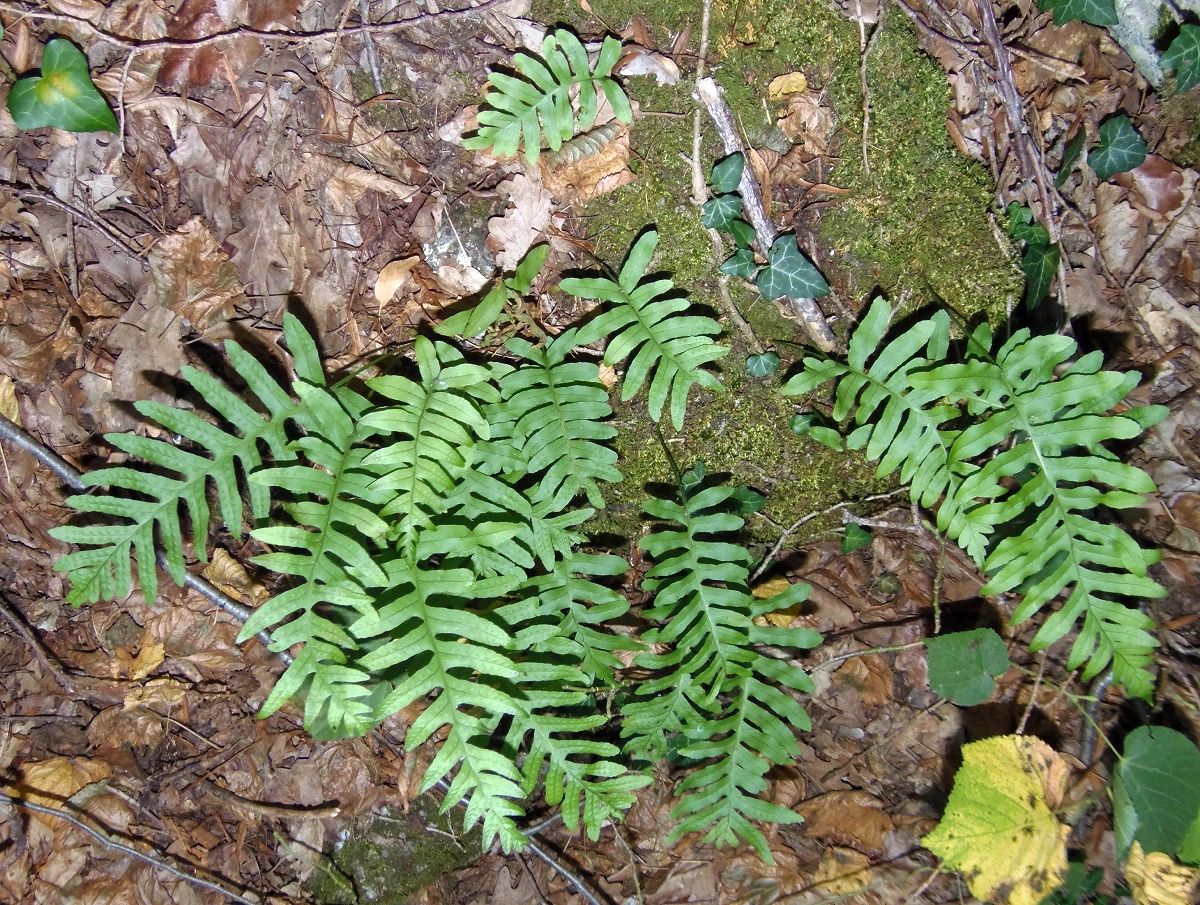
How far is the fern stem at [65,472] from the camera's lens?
3.31 m

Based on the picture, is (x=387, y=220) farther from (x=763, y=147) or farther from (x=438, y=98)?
(x=763, y=147)

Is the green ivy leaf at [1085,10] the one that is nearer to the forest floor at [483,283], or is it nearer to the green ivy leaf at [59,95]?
the forest floor at [483,283]

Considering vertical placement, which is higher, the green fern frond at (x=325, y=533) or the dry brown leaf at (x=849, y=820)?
the green fern frond at (x=325, y=533)

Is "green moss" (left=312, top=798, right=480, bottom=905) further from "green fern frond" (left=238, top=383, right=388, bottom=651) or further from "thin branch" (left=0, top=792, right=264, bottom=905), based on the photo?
"green fern frond" (left=238, top=383, right=388, bottom=651)

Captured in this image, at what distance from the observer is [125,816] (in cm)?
353

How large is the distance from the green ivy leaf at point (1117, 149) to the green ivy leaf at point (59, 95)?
4.26 metres

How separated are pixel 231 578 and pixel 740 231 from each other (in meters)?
2.70

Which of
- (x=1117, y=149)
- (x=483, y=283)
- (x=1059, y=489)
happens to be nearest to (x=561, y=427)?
(x=483, y=283)

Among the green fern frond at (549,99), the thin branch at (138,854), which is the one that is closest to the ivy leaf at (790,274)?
the green fern frond at (549,99)

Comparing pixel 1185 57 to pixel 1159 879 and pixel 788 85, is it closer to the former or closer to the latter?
pixel 788 85

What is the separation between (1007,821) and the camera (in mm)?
2988

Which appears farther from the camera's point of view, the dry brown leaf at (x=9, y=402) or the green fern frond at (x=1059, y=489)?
the dry brown leaf at (x=9, y=402)

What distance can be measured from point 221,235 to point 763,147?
7.78 feet

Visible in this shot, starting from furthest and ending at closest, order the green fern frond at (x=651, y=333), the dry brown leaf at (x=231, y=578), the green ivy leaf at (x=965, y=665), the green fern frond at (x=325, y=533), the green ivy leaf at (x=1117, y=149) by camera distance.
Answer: the dry brown leaf at (x=231, y=578), the green ivy leaf at (x=1117, y=149), the green ivy leaf at (x=965, y=665), the green fern frond at (x=651, y=333), the green fern frond at (x=325, y=533)
